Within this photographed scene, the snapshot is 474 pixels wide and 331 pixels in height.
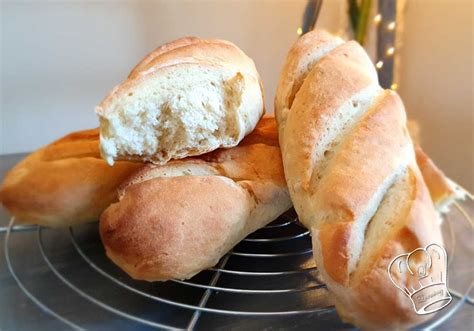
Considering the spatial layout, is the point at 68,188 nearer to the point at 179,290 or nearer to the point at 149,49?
the point at 179,290

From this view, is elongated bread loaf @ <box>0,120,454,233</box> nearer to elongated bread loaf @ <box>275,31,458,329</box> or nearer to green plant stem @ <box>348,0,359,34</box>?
elongated bread loaf @ <box>275,31,458,329</box>

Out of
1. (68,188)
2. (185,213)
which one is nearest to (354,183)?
(185,213)

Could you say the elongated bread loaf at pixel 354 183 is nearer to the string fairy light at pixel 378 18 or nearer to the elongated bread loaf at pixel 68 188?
the elongated bread loaf at pixel 68 188

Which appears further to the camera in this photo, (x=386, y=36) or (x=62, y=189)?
(x=386, y=36)

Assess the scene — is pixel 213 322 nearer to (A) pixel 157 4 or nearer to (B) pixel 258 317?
(B) pixel 258 317

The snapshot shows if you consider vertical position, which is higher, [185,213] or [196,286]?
[185,213]
